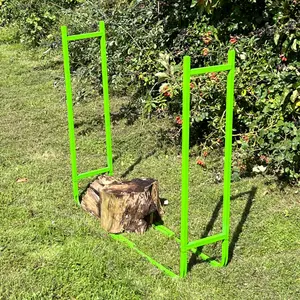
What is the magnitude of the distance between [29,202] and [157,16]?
2775 millimetres

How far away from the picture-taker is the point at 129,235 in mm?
4785

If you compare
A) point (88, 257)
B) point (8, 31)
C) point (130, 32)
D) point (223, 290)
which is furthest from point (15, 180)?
point (8, 31)

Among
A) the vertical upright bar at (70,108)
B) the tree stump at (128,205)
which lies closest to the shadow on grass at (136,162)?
the vertical upright bar at (70,108)

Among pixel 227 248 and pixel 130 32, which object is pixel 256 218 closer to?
pixel 227 248

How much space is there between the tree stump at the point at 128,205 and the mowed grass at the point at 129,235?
0.11m

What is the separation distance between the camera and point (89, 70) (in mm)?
7395

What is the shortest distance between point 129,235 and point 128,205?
0.26 metres

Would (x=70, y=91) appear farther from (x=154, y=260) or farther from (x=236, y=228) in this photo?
(x=236, y=228)

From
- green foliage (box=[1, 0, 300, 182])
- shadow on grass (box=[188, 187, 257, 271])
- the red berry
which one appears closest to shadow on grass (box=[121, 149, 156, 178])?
green foliage (box=[1, 0, 300, 182])

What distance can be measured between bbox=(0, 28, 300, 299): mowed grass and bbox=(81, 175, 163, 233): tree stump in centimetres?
11

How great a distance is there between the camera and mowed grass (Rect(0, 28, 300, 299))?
4078 mm

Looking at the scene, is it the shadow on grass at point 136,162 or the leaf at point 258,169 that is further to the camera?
the shadow on grass at point 136,162

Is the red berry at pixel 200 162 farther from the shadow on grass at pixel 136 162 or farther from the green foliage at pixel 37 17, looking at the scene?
the green foliage at pixel 37 17

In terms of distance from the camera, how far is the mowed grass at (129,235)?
161 inches
